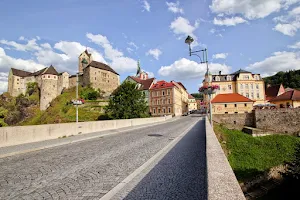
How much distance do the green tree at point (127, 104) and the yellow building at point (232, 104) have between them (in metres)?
21.9

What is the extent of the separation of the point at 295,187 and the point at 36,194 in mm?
5913

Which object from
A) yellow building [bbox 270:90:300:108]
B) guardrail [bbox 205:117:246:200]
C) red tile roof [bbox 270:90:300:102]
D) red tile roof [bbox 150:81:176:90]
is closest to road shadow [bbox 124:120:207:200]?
guardrail [bbox 205:117:246:200]

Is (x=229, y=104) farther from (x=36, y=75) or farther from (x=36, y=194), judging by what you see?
(x=36, y=75)

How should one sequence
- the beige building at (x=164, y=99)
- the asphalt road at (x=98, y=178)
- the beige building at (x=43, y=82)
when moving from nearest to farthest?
the asphalt road at (x=98, y=178)
the beige building at (x=164, y=99)
the beige building at (x=43, y=82)

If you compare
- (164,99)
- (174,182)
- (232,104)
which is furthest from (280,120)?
(174,182)

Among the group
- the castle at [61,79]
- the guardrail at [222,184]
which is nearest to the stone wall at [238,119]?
the guardrail at [222,184]

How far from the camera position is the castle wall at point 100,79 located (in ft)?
258

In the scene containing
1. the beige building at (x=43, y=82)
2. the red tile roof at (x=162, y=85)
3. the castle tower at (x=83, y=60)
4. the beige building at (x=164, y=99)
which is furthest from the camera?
the castle tower at (x=83, y=60)

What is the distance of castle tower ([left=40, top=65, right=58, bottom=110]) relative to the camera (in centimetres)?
7762

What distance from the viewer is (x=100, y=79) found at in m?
81.8

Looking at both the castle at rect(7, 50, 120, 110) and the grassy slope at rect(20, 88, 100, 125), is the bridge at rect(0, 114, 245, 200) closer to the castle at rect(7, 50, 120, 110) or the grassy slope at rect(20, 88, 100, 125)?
the grassy slope at rect(20, 88, 100, 125)

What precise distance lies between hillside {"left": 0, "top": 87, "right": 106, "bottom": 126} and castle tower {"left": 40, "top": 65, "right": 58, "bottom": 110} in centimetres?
342

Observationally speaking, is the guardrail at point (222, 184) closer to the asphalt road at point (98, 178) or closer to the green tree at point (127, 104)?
the asphalt road at point (98, 178)

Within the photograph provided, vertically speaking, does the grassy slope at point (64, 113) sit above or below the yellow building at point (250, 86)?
below
